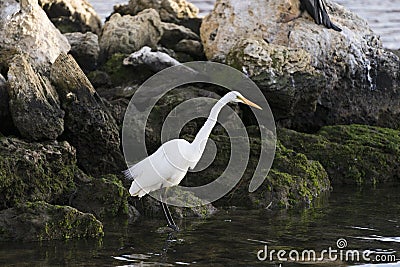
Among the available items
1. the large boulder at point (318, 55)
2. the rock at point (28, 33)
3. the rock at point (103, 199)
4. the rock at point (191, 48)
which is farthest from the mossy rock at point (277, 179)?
the rock at point (191, 48)

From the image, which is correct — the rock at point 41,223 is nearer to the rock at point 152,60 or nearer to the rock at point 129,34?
the rock at point 152,60

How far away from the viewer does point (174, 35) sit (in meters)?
17.4

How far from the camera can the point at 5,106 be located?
1116cm

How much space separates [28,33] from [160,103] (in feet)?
8.44

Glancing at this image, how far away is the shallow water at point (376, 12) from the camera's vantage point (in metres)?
24.6

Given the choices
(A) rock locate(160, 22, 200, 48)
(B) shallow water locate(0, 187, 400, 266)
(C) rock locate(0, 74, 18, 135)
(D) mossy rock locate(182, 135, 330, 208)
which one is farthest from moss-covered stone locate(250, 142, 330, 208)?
(A) rock locate(160, 22, 200, 48)

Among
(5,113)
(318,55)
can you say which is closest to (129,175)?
(5,113)

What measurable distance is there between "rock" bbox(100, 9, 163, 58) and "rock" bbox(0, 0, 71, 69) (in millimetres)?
2242

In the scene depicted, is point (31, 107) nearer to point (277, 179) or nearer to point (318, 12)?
point (277, 179)

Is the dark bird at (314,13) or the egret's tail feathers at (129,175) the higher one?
the dark bird at (314,13)

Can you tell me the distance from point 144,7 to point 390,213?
952 centimetres

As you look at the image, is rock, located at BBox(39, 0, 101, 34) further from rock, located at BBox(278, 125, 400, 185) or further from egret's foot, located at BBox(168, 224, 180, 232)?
egret's foot, located at BBox(168, 224, 180, 232)

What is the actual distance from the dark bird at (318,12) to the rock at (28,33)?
16.0 ft

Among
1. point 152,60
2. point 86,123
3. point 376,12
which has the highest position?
point 376,12
